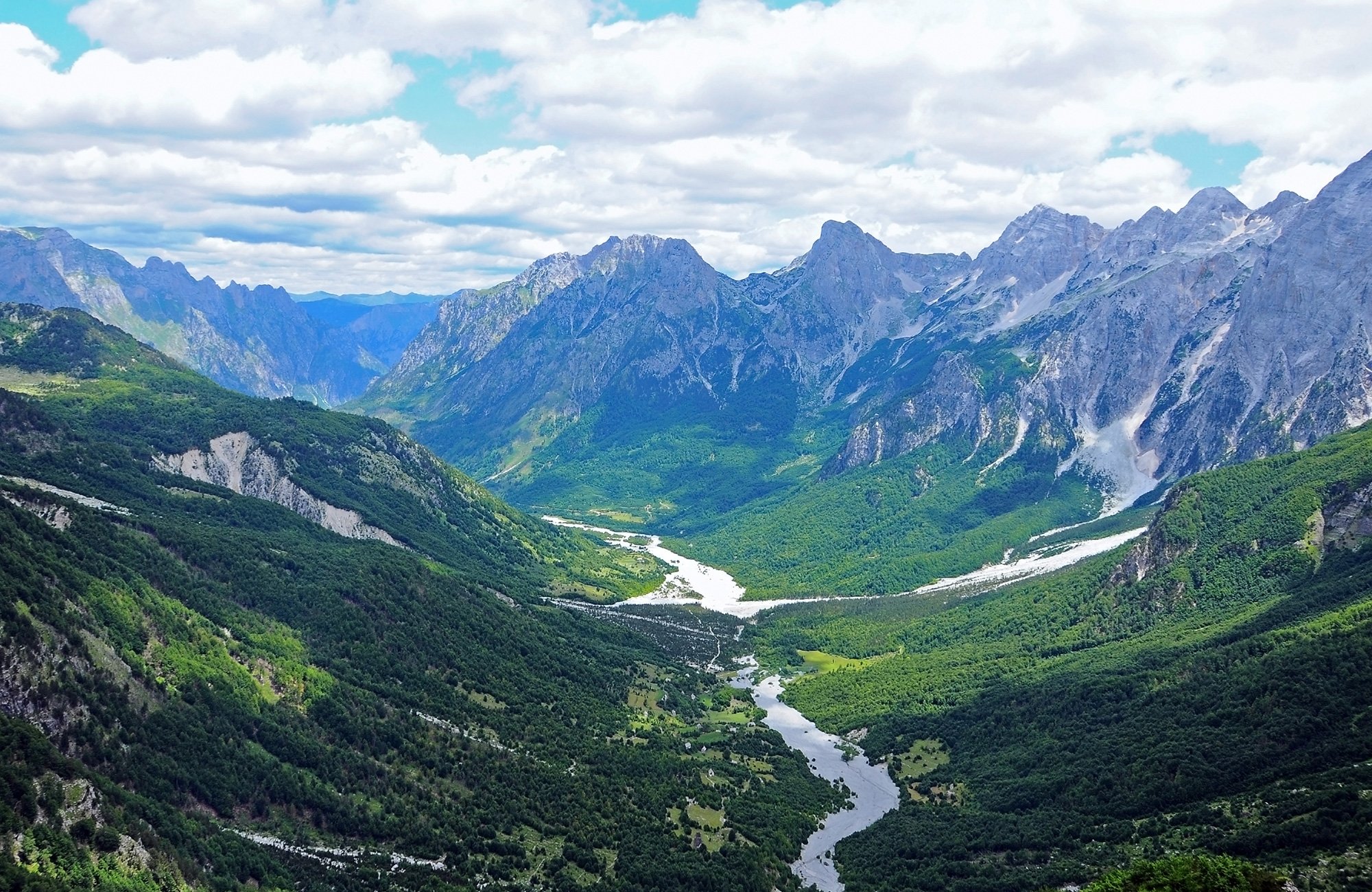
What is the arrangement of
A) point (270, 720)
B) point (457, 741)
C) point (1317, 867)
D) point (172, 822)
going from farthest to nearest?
point (457, 741), point (270, 720), point (172, 822), point (1317, 867)

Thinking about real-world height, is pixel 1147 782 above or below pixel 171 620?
below

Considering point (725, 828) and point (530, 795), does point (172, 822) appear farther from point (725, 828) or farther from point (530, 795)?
point (725, 828)

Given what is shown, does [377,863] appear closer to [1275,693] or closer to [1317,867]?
[1317,867]

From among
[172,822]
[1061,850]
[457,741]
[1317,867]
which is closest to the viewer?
[1317,867]

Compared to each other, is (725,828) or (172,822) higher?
(172,822)

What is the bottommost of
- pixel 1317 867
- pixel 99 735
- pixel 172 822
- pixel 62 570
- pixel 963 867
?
pixel 963 867

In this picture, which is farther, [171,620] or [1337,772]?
[171,620]

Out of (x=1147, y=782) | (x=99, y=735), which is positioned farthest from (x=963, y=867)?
(x=99, y=735)

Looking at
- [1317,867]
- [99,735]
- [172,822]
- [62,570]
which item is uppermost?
[62,570]

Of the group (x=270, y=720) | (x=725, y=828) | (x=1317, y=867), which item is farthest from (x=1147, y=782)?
(x=270, y=720)
